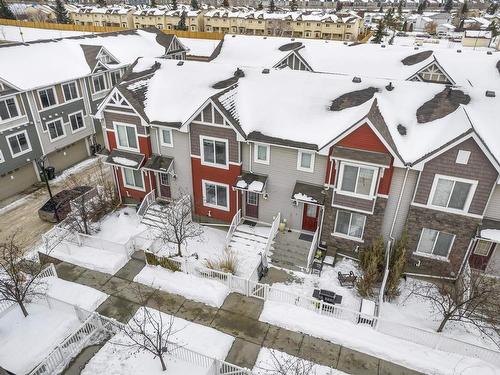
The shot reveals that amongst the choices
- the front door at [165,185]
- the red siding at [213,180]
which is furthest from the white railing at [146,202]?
the red siding at [213,180]

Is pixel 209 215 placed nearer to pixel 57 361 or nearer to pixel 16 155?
pixel 57 361

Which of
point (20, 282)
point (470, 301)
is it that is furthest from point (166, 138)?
point (470, 301)

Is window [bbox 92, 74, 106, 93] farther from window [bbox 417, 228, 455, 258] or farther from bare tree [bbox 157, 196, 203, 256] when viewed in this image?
window [bbox 417, 228, 455, 258]

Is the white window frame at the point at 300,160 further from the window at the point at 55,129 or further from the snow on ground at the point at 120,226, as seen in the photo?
the window at the point at 55,129

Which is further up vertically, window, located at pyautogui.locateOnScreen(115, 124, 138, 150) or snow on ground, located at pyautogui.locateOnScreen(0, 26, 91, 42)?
snow on ground, located at pyautogui.locateOnScreen(0, 26, 91, 42)

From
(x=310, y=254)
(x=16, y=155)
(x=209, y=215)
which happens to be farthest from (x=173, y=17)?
(x=310, y=254)

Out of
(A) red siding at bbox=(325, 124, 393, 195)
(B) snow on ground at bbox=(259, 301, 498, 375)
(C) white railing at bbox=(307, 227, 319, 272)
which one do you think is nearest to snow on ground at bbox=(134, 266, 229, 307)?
(B) snow on ground at bbox=(259, 301, 498, 375)
